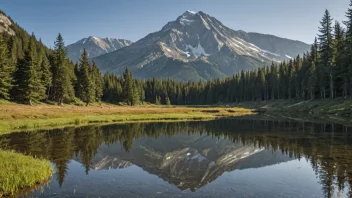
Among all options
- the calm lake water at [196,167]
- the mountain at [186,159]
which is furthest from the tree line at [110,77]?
the mountain at [186,159]

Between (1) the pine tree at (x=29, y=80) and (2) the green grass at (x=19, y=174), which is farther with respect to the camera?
(1) the pine tree at (x=29, y=80)

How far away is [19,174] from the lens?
1452 cm

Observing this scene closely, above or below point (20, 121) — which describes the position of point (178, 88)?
above

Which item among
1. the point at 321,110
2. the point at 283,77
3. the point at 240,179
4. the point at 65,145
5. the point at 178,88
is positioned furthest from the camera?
the point at 178,88

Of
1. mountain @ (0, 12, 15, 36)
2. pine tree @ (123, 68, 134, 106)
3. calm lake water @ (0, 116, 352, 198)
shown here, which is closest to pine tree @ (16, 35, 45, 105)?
pine tree @ (123, 68, 134, 106)

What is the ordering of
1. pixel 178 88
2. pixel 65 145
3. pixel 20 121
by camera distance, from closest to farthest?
pixel 65 145
pixel 20 121
pixel 178 88

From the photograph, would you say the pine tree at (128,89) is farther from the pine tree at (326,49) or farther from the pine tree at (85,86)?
the pine tree at (326,49)

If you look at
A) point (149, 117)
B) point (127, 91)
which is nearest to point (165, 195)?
point (149, 117)

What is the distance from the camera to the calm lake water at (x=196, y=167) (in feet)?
48.4

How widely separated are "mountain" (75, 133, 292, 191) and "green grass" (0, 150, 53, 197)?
469 cm

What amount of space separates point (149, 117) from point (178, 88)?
13202 centimetres

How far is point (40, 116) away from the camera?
49.3m

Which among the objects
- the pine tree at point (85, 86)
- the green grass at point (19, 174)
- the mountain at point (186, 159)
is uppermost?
the pine tree at point (85, 86)

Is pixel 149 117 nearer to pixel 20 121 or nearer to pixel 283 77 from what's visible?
pixel 20 121
